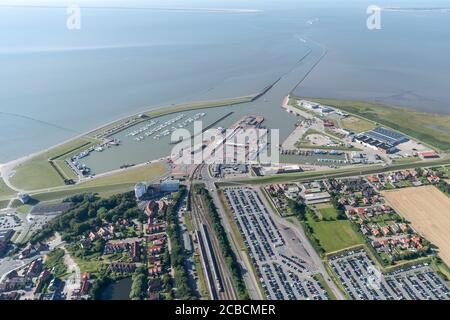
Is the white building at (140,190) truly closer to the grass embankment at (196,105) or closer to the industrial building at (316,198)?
the industrial building at (316,198)

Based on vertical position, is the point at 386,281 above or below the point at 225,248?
below

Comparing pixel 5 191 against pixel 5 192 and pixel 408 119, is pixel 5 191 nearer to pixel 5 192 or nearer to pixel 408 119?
pixel 5 192

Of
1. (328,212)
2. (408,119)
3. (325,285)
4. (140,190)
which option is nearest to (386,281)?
(325,285)

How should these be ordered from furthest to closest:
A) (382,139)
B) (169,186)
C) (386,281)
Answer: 1. (382,139)
2. (169,186)
3. (386,281)

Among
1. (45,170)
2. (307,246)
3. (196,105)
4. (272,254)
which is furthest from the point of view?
(196,105)

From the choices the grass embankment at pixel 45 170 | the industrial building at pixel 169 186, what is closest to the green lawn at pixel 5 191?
the grass embankment at pixel 45 170
